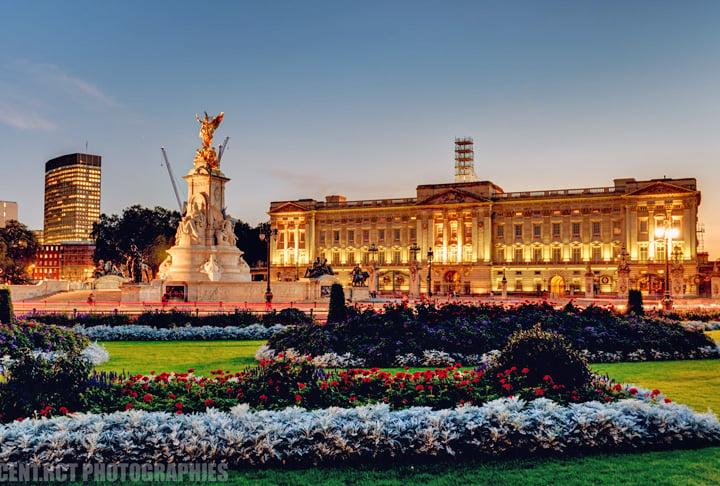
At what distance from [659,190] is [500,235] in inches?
889

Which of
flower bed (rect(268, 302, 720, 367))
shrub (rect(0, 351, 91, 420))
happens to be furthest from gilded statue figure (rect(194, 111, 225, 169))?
shrub (rect(0, 351, 91, 420))

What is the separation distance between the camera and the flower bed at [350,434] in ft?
24.6

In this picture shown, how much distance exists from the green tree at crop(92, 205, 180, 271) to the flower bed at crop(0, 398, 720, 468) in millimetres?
83767

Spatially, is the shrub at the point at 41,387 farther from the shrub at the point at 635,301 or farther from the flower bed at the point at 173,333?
the shrub at the point at 635,301

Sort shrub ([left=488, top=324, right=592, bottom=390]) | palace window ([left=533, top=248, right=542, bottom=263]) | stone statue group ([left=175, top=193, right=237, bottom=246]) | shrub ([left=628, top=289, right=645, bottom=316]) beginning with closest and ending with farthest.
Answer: shrub ([left=488, top=324, right=592, bottom=390])
shrub ([left=628, top=289, right=645, bottom=316])
stone statue group ([left=175, top=193, right=237, bottom=246])
palace window ([left=533, top=248, right=542, bottom=263])

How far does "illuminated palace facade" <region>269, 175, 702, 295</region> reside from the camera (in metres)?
87.2

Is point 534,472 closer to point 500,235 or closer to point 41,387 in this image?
point 41,387

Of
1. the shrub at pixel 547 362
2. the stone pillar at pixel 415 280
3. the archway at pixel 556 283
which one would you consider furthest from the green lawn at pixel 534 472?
the archway at pixel 556 283

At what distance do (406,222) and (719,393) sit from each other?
91.2 m

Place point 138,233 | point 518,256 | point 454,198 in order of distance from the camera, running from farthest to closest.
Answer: point 454,198
point 518,256
point 138,233

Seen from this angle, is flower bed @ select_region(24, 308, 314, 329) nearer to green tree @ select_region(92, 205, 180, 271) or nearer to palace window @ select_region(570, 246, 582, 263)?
green tree @ select_region(92, 205, 180, 271)

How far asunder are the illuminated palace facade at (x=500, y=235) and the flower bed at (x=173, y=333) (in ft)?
218

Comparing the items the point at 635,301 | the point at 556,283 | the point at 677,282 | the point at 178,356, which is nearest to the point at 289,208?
the point at 556,283

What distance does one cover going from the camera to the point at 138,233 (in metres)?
93.1
